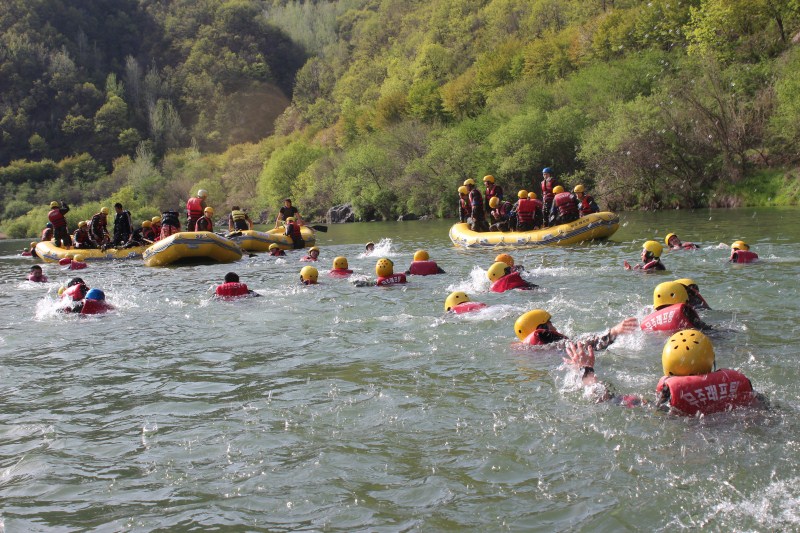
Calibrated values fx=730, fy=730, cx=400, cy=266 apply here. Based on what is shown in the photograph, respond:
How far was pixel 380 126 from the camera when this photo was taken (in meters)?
68.4

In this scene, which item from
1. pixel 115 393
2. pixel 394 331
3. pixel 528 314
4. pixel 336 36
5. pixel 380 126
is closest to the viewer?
pixel 115 393

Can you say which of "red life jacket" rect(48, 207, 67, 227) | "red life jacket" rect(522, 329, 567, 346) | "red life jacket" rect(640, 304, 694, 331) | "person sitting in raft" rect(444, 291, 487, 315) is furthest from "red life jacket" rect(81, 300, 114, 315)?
"red life jacket" rect(48, 207, 67, 227)

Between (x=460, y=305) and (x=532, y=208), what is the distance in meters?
11.2

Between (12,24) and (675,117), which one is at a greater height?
(12,24)

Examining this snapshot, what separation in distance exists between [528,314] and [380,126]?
6157cm

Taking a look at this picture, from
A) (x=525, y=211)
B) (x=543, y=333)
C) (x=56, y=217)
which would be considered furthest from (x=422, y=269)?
(x=56, y=217)

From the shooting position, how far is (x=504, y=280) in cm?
1222

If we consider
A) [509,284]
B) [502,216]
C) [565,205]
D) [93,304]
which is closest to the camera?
[93,304]

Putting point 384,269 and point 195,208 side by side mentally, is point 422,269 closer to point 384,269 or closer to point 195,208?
point 384,269

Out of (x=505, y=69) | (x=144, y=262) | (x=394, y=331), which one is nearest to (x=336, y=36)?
(x=505, y=69)

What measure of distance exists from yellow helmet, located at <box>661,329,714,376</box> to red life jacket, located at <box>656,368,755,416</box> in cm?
7

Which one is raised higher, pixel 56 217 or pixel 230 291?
pixel 56 217

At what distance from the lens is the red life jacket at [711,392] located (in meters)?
5.43

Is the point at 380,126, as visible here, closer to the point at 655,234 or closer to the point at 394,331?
the point at 655,234
